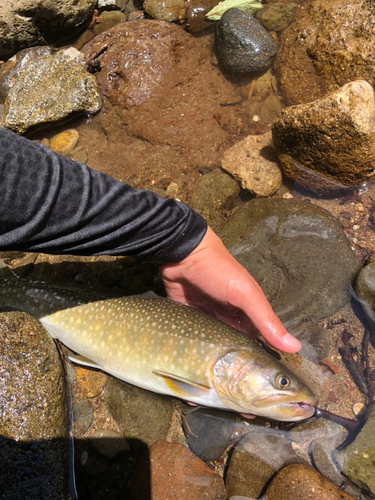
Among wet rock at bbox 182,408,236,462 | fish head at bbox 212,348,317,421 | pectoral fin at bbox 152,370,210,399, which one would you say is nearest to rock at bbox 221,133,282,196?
fish head at bbox 212,348,317,421

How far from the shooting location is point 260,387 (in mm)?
2594

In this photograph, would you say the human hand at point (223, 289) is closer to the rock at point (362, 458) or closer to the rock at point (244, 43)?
the rock at point (362, 458)

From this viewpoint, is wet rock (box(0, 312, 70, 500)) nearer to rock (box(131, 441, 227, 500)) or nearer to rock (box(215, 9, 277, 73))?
rock (box(131, 441, 227, 500))

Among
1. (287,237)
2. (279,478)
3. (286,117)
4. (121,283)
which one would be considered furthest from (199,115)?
(279,478)

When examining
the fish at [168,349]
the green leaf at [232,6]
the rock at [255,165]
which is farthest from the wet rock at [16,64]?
the rock at [255,165]

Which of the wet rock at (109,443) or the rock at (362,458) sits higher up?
the rock at (362,458)

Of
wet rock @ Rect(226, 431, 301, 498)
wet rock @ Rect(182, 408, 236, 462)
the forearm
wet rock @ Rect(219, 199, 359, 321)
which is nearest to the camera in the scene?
the forearm

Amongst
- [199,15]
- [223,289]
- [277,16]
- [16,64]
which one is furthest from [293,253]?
[16,64]

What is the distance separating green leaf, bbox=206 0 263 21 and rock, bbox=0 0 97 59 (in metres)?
1.92

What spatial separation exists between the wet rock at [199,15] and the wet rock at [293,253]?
314 centimetres

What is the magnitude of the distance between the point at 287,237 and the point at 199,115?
2.14m

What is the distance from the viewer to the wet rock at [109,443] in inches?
123

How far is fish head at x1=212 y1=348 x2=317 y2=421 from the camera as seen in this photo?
257 centimetres

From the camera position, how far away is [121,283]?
3801 mm
